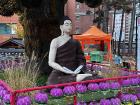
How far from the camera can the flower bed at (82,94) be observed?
525cm

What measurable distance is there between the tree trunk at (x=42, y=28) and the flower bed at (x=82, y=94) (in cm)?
445

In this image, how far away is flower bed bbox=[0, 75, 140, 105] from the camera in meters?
5.25

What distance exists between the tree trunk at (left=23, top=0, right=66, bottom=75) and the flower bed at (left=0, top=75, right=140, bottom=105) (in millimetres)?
4446

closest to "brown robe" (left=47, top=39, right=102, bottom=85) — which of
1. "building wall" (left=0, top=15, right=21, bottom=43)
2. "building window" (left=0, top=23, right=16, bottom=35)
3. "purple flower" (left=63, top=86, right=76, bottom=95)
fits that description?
"purple flower" (left=63, top=86, right=76, bottom=95)

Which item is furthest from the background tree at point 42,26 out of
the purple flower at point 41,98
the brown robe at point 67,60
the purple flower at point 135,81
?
the purple flower at point 41,98

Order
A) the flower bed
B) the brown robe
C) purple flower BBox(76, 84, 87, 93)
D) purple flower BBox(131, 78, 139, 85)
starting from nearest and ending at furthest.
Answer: the flower bed → purple flower BBox(76, 84, 87, 93) → purple flower BBox(131, 78, 139, 85) → the brown robe

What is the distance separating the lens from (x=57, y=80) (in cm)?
653

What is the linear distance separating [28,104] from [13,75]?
6.48 feet

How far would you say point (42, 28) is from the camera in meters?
10.8

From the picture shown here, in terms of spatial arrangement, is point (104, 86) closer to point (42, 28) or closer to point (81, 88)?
point (81, 88)

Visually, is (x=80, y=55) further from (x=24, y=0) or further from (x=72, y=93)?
(x=24, y=0)

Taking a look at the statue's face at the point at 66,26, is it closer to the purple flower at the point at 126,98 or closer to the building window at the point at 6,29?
the purple flower at the point at 126,98

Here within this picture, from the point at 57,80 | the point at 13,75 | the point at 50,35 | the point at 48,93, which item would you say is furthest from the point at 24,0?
the point at 48,93

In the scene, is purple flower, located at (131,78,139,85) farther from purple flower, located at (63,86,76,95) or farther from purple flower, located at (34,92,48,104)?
purple flower, located at (34,92,48,104)
